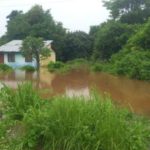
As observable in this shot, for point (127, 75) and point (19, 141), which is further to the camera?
point (127, 75)

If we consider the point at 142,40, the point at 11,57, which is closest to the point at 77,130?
the point at 142,40

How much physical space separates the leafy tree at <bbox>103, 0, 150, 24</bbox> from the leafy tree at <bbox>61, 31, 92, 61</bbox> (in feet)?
10.2

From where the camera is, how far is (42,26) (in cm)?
3228

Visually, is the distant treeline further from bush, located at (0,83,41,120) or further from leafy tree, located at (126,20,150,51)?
bush, located at (0,83,41,120)

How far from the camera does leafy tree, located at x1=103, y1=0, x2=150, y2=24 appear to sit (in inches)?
1176

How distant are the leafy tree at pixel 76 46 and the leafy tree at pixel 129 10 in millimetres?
3105

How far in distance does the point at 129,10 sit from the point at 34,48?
10.2 metres

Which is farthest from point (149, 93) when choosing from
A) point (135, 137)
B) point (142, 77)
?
point (135, 137)

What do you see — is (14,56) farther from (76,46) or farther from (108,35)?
(108,35)

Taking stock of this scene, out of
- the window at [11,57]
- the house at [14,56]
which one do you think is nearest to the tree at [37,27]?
the house at [14,56]

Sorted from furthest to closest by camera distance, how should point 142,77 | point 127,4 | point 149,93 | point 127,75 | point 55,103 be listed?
point 127,4
point 127,75
point 142,77
point 149,93
point 55,103

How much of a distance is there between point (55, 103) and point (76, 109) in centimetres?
37

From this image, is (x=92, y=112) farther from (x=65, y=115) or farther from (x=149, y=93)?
(x=149, y=93)

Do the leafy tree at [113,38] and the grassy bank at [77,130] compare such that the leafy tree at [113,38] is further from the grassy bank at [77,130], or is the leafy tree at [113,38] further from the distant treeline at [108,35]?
the grassy bank at [77,130]
